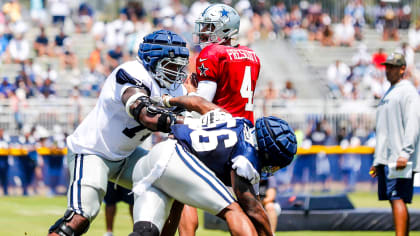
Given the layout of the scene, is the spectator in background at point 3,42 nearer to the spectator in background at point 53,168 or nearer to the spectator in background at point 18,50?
the spectator in background at point 18,50

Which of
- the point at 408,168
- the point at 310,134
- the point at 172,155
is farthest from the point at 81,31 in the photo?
the point at 172,155

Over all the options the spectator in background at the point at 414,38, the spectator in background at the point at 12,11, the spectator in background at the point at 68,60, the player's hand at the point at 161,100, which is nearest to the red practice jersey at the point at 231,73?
the player's hand at the point at 161,100

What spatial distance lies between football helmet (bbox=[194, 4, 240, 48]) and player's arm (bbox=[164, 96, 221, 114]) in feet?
4.34

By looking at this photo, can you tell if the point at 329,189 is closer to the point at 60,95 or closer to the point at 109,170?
the point at 60,95

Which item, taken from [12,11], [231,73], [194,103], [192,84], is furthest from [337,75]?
[194,103]

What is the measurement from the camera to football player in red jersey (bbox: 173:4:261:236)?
6473 mm

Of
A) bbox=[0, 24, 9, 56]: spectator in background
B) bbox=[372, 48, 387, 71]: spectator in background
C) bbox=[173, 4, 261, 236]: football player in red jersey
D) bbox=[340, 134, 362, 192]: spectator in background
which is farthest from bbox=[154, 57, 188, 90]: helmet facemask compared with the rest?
bbox=[372, 48, 387, 71]: spectator in background

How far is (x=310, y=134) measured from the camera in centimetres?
1617

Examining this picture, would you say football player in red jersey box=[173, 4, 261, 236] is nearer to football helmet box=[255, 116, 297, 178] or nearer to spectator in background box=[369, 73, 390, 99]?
football helmet box=[255, 116, 297, 178]

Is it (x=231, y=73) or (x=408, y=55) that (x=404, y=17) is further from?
(x=231, y=73)

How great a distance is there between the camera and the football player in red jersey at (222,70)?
21.2 feet

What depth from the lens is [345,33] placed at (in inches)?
900

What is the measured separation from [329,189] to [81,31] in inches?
332

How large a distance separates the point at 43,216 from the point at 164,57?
564 centimetres
